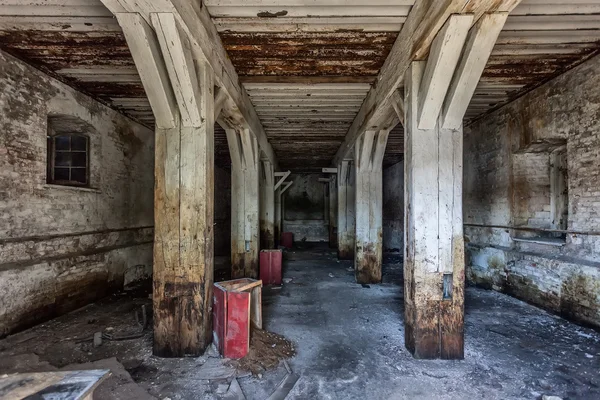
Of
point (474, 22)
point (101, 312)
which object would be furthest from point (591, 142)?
point (101, 312)

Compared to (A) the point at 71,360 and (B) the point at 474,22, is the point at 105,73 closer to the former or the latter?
(A) the point at 71,360

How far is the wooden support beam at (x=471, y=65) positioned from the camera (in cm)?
259

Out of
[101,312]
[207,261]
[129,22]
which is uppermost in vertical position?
[129,22]

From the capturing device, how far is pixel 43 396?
57.7 inches

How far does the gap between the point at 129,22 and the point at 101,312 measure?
13.5ft

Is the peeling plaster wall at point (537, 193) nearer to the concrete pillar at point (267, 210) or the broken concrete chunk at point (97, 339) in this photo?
the concrete pillar at point (267, 210)

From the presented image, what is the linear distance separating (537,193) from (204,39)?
5.75 m

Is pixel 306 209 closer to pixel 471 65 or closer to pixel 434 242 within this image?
pixel 434 242

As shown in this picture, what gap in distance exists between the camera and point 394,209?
468 inches

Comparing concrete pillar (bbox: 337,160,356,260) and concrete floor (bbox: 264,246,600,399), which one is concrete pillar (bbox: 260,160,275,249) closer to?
concrete pillar (bbox: 337,160,356,260)

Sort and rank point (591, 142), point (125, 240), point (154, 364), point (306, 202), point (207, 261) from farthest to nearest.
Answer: point (306, 202), point (125, 240), point (591, 142), point (207, 261), point (154, 364)

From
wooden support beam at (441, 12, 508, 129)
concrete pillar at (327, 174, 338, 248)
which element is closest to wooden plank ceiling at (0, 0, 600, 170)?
wooden support beam at (441, 12, 508, 129)

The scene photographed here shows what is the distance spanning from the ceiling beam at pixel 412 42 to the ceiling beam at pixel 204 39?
6.71ft

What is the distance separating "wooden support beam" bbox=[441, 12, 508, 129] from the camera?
8.50 feet
